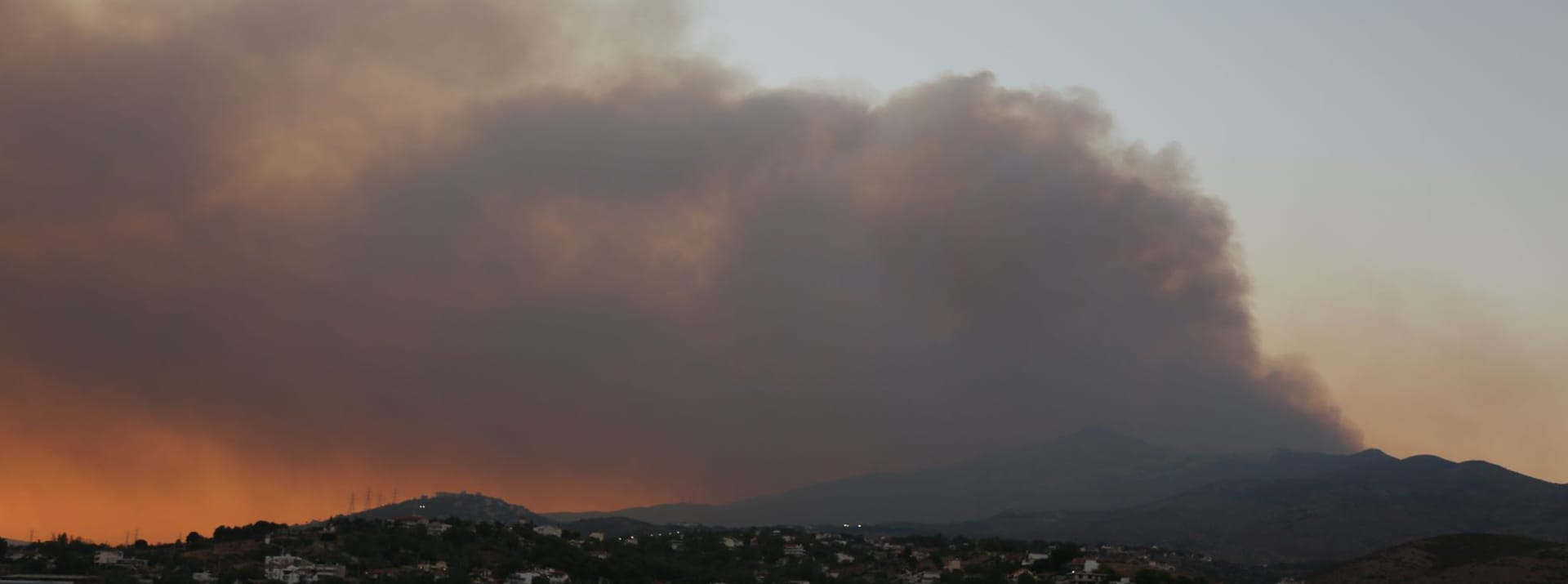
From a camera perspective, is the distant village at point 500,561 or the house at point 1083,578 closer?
the distant village at point 500,561

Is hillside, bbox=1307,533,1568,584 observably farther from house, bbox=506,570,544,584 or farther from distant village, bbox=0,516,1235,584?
house, bbox=506,570,544,584

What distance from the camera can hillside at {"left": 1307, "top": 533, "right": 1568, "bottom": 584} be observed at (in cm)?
13088

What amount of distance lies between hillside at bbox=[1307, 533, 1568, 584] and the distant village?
15989mm

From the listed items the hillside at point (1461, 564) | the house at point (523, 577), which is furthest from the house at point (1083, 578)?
the house at point (523, 577)

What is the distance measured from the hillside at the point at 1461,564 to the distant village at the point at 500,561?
1599cm

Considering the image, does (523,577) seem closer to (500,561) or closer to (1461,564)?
(500,561)

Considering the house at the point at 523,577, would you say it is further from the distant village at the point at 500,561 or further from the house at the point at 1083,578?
the house at the point at 1083,578

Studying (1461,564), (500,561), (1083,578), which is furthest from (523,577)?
(1461,564)

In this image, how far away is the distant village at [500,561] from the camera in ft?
429

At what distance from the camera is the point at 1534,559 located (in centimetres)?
13538

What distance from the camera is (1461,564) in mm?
140000

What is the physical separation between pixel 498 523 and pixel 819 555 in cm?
3830

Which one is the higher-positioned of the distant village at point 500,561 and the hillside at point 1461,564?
the distant village at point 500,561

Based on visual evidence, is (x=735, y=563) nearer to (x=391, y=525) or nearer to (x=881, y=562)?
(x=881, y=562)
